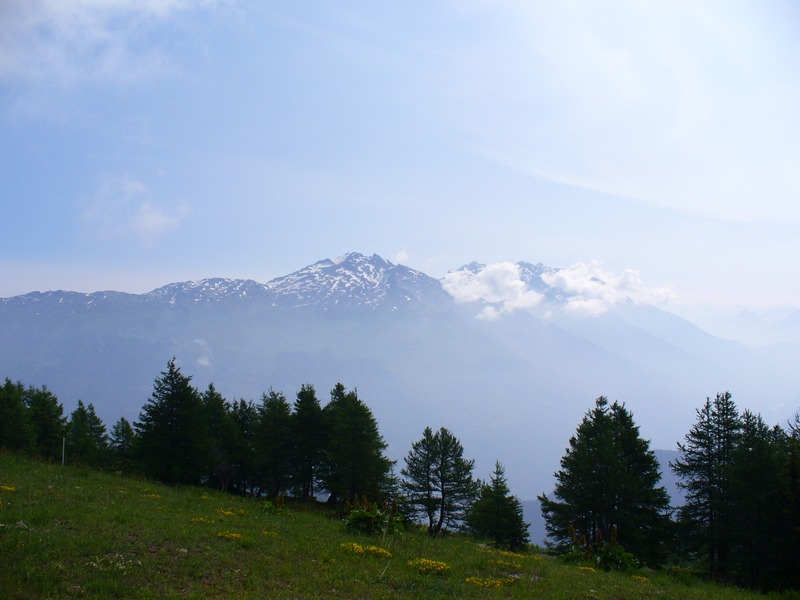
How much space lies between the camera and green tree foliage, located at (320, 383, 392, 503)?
46.7m

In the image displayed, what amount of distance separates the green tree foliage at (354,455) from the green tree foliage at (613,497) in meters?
16.0

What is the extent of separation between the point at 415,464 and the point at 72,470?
32.2m

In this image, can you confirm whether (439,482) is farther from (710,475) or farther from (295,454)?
(710,475)

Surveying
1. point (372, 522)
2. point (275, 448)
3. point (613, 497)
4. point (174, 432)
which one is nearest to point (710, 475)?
point (613, 497)

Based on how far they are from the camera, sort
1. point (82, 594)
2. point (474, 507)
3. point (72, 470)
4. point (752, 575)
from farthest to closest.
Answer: point (474, 507) → point (752, 575) → point (72, 470) → point (82, 594)

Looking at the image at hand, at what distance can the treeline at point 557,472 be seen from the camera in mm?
31266

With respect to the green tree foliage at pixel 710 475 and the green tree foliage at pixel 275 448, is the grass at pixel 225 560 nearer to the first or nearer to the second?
the green tree foliage at pixel 710 475

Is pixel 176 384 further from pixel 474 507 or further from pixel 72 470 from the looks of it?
pixel 474 507

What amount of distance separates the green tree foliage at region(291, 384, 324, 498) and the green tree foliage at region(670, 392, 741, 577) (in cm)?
3311

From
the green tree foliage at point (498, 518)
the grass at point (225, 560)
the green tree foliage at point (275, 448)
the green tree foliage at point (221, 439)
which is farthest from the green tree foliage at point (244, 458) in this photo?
the grass at point (225, 560)

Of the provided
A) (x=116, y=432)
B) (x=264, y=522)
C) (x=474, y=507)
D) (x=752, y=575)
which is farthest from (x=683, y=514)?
(x=116, y=432)

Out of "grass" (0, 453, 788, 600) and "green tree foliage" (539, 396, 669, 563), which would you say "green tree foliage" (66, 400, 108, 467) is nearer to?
"grass" (0, 453, 788, 600)

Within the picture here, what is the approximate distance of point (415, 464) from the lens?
51531 mm

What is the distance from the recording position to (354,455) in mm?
47094
